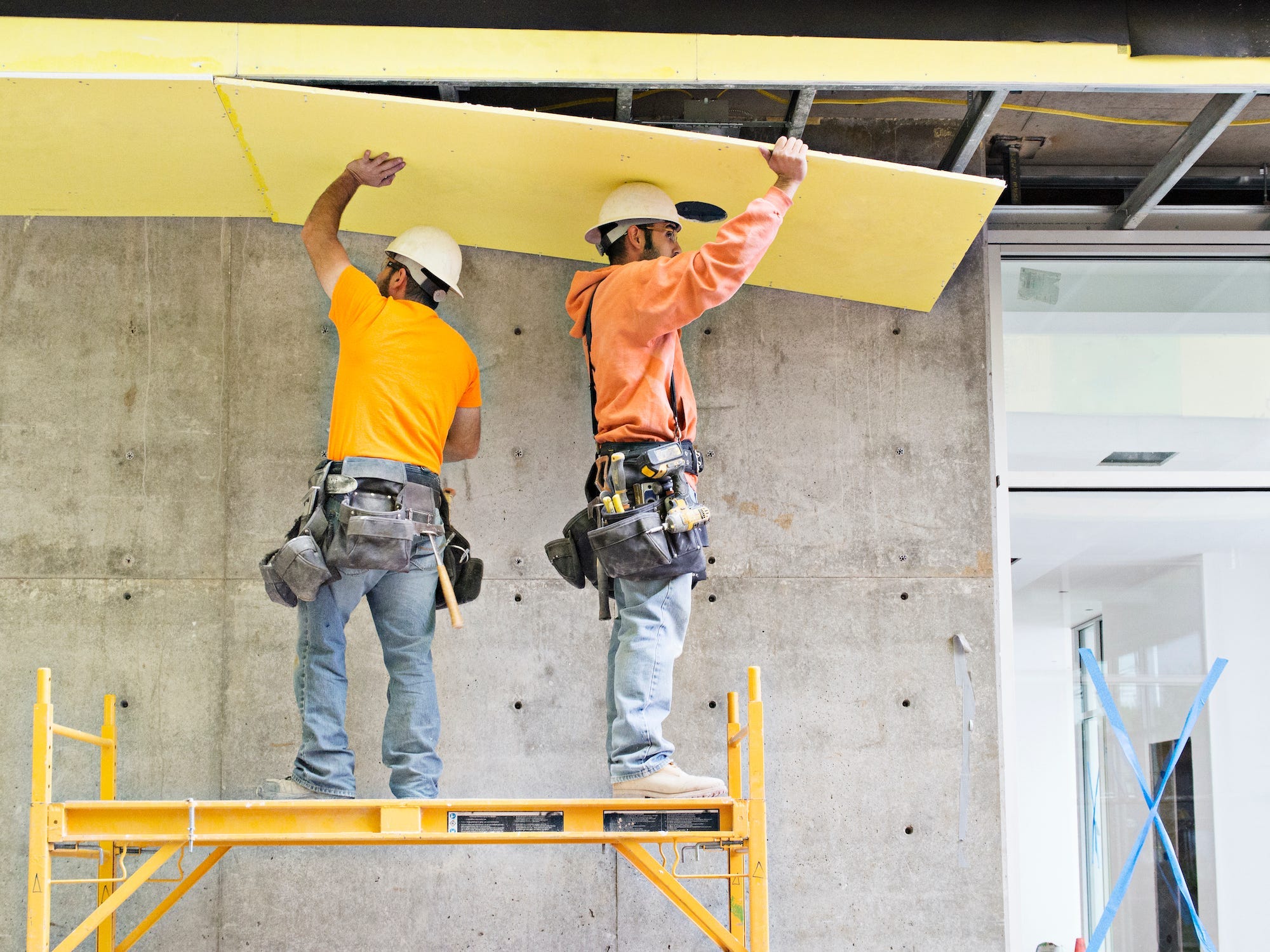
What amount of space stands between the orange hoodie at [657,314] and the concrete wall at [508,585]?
1.07 meters

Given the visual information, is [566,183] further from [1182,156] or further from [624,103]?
[1182,156]

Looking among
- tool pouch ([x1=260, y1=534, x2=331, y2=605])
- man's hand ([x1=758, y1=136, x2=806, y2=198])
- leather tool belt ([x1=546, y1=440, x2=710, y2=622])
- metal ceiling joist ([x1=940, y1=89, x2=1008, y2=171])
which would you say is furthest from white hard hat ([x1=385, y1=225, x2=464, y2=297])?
metal ceiling joist ([x1=940, y1=89, x2=1008, y2=171])

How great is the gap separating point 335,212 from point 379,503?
3.59 ft

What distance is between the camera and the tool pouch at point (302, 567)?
4035mm

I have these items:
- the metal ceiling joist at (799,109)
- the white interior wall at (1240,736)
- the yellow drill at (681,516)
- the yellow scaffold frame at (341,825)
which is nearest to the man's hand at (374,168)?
the metal ceiling joist at (799,109)

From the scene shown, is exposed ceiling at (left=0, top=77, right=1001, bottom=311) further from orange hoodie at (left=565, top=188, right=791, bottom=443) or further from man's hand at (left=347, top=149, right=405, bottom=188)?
orange hoodie at (left=565, top=188, right=791, bottom=443)

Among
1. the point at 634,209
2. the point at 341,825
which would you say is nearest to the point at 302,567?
the point at 341,825

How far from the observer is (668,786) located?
3.82 meters

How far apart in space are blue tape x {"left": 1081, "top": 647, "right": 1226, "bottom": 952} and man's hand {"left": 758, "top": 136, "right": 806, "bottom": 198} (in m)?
2.50

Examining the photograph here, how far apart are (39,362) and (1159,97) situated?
184 inches

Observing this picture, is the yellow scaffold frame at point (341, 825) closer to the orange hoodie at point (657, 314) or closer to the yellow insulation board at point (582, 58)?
the orange hoodie at point (657, 314)

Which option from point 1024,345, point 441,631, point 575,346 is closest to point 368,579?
point 441,631

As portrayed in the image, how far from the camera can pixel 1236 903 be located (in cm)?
523

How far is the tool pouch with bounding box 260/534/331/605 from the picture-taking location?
13.2ft
